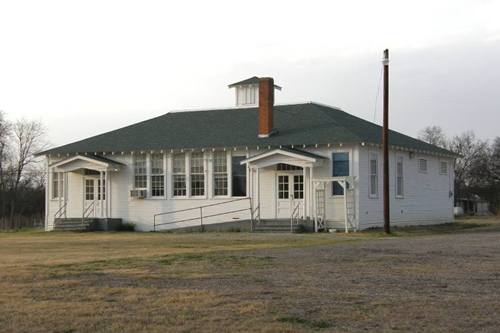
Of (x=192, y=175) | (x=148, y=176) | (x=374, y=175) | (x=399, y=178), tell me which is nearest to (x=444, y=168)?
(x=399, y=178)

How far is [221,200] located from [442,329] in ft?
86.8

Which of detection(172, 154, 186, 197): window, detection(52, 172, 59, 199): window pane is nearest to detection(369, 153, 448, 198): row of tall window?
detection(172, 154, 186, 197): window

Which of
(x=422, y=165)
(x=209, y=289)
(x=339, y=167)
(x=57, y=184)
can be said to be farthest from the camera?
(x=422, y=165)

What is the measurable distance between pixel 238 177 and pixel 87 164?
7298mm

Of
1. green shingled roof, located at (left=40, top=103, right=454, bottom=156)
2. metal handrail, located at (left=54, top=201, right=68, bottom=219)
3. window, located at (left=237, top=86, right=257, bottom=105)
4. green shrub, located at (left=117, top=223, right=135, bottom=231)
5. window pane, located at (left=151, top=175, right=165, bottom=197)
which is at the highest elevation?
window, located at (left=237, top=86, right=257, bottom=105)

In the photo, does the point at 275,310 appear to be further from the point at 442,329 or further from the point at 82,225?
the point at 82,225

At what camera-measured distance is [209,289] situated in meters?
12.6

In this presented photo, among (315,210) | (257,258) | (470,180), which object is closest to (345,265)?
(257,258)

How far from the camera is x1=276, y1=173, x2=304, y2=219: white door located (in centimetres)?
3394

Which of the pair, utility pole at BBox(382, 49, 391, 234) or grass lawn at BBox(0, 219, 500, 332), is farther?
utility pole at BBox(382, 49, 391, 234)

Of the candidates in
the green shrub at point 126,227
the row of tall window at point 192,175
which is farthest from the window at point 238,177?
the green shrub at point 126,227

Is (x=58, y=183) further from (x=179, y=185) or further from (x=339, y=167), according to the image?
(x=339, y=167)

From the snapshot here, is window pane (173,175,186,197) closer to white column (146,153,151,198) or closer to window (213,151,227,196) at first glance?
white column (146,153,151,198)

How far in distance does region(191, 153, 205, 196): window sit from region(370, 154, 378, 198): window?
7.63 metres
